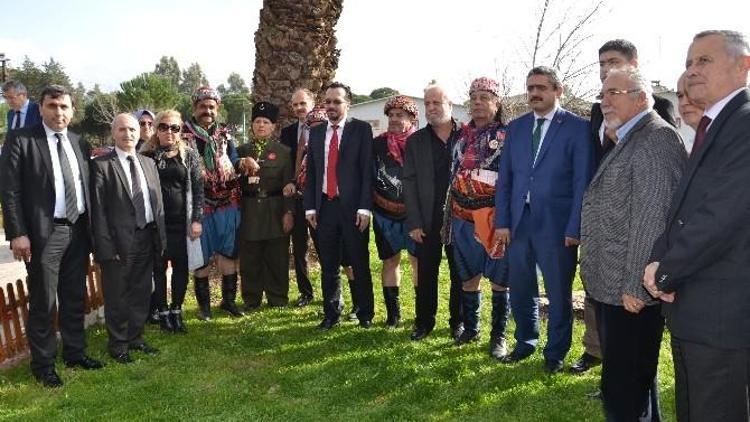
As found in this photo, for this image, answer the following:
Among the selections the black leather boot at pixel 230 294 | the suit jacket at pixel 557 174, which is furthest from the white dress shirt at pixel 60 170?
the suit jacket at pixel 557 174

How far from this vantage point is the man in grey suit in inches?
127

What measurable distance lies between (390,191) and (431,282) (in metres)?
0.95

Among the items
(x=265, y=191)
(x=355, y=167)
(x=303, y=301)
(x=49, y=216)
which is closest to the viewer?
(x=49, y=216)

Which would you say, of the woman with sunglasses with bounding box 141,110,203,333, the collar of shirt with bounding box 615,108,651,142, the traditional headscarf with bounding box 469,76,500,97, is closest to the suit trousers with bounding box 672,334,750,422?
the collar of shirt with bounding box 615,108,651,142

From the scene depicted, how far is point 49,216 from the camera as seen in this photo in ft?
15.3

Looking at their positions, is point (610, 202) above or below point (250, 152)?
below

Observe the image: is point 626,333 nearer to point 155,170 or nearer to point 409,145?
point 409,145

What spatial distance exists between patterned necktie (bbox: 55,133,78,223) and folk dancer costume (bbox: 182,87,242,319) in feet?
4.41

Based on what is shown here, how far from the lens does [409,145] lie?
5.47 metres

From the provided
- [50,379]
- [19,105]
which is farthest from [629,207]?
[19,105]

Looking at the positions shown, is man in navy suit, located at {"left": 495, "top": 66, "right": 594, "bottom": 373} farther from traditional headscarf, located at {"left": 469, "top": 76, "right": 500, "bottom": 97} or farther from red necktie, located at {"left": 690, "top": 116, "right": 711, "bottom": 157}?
red necktie, located at {"left": 690, "top": 116, "right": 711, "bottom": 157}

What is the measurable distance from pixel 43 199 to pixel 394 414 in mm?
3024

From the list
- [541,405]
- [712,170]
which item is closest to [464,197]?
[541,405]

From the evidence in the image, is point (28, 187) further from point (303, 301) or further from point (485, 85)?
point (485, 85)
